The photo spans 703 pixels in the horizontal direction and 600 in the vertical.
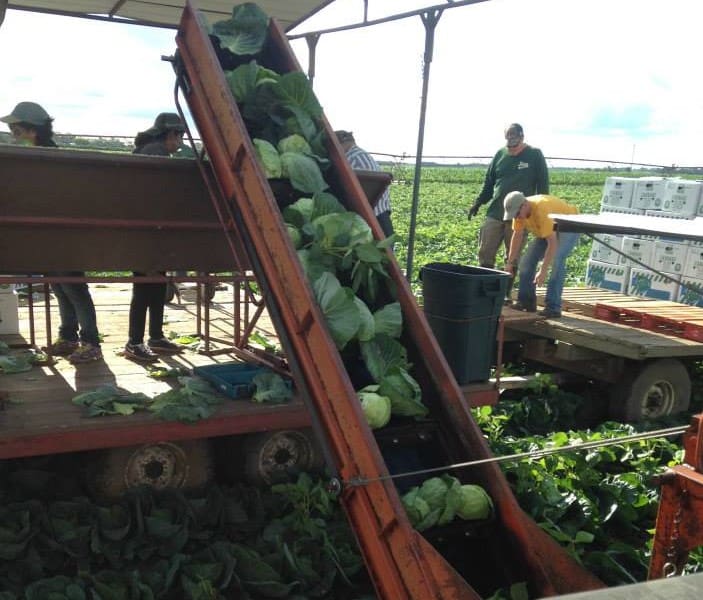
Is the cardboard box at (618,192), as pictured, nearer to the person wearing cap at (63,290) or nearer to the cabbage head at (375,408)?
the person wearing cap at (63,290)

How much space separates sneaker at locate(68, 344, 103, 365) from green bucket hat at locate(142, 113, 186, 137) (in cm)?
179

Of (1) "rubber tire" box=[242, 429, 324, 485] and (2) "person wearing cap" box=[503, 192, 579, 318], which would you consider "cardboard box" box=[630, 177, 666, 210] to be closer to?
(2) "person wearing cap" box=[503, 192, 579, 318]

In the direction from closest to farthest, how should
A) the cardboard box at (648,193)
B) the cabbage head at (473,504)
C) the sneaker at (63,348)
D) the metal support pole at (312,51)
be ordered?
1. the cabbage head at (473,504)
2. the sneaker at (63,348)
3. the metal support pole at (312,51)
4. the cardboard box at (648,193)

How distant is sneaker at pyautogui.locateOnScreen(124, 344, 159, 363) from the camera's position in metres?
5.46

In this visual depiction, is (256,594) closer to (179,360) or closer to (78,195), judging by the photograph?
(179,360)

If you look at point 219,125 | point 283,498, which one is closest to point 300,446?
point 283,498

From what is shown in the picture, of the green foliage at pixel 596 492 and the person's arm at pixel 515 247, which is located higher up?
the person's arm at pixel 515 247

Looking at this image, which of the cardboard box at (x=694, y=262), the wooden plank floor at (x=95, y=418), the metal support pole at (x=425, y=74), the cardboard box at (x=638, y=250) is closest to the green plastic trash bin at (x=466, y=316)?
the metal support pole at (x=425, y=74)

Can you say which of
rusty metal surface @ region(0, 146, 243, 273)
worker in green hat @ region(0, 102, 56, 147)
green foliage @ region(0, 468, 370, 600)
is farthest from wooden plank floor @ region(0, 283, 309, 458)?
worker in green hat @ region(0, 102, 56, 147)

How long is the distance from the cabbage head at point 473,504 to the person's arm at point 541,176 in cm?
529

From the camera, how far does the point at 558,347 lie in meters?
7.09

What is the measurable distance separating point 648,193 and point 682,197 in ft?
2.20

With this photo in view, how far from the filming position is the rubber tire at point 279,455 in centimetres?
470

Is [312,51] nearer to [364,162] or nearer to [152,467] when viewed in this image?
[364,162]
